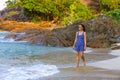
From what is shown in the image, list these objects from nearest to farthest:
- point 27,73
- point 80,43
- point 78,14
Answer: point 27,73 < point 80,43 < point 78,14

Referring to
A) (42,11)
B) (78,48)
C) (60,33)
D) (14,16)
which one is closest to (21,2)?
(42,11)

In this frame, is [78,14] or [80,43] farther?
[78,14]

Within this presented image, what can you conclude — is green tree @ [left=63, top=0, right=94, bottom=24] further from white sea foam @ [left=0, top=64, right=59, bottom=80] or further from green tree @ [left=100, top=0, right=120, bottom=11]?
white sea foam @ [left=0, top=64, right=59, bottom=80]

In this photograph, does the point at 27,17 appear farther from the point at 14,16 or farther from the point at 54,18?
the point at 14,16

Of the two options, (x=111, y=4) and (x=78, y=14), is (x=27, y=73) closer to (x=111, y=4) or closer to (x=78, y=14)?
(x=78, y=14)

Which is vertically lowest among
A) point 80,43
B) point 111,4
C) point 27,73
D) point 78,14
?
point 27,73

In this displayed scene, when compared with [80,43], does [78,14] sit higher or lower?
higher

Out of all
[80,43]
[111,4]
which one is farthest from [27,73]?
[111,4]

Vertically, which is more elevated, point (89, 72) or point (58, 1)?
point (58, 1)

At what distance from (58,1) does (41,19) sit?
170 inches

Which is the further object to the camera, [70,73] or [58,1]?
[58,1]

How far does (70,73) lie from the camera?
13.1 m


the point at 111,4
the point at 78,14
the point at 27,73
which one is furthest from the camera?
the point at 111,4

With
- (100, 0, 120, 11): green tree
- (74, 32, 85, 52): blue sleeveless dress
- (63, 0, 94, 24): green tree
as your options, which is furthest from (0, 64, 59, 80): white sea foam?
(100, 0, 120, 11): green tree
